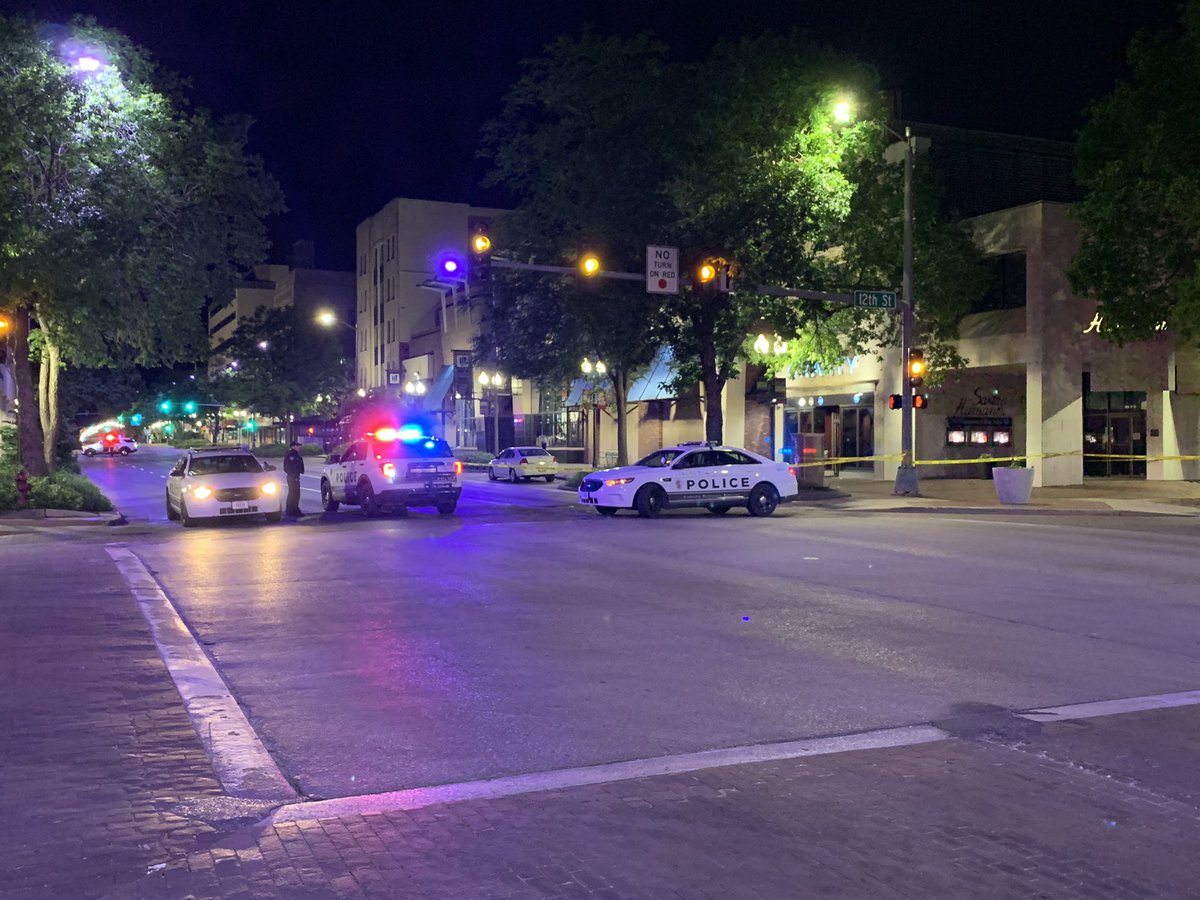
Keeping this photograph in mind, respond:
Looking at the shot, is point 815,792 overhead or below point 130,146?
below

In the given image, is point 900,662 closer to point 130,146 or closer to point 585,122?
point 130,146

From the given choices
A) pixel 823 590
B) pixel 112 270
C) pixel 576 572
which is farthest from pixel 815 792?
pixel 112 270

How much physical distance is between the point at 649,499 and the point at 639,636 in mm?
13369

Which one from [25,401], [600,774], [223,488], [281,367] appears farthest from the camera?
[281,367]

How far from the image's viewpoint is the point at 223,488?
22.5 metres

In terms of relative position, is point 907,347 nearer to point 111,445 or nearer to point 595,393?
point 595,393

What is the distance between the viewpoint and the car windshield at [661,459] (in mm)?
23984

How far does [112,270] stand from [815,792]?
2255 cm

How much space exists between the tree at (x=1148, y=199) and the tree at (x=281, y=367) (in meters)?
67.9

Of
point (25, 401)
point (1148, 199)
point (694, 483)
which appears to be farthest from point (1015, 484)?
point (25, 401)

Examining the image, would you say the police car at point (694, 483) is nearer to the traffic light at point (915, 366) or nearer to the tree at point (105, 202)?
the traffic light at point (915, 366)

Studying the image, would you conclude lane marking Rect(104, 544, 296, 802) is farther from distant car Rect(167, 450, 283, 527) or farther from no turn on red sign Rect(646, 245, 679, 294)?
no turn on red sign Rect(646, 245, 679, 294)

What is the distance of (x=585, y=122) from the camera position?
32.5m

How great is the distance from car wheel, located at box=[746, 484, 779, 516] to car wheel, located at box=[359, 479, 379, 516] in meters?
7.96
